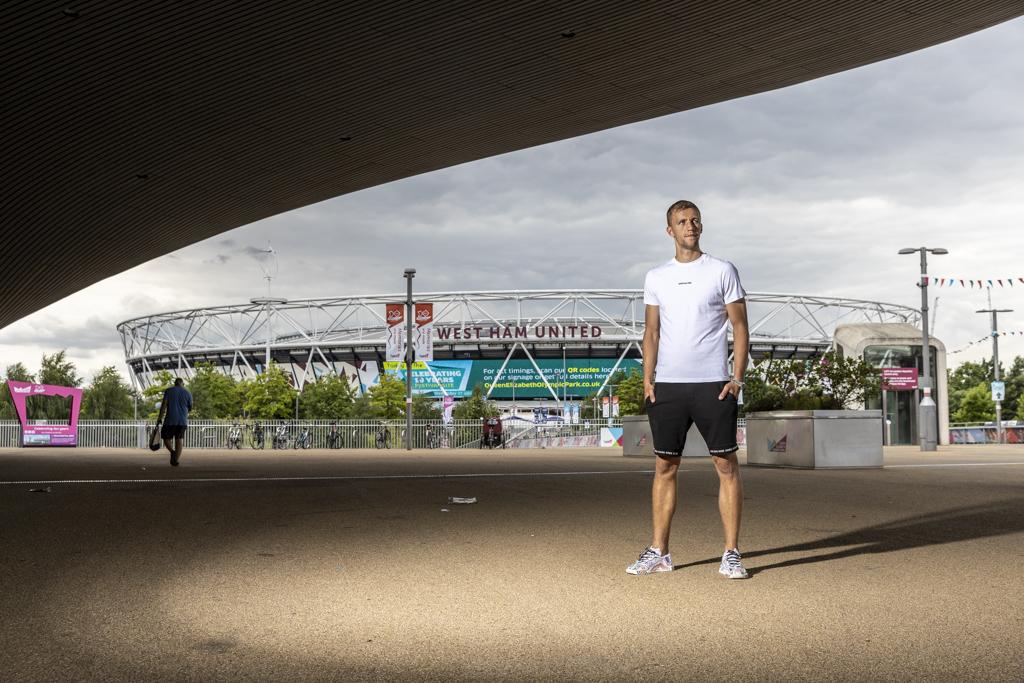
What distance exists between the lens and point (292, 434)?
43562 mm

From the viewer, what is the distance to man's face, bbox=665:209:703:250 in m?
4.81

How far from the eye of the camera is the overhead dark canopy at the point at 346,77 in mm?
12930

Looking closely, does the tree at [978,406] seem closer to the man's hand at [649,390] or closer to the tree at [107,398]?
the tree at [107,398]

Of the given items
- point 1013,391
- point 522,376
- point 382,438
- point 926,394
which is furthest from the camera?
point 522,376

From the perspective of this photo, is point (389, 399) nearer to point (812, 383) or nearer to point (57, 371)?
point (57, 371)

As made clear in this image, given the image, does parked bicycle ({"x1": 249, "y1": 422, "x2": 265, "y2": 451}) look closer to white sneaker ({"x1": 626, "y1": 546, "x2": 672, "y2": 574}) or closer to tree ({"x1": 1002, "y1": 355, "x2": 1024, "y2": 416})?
white sneaker ({"x1": 626, "y1": 546, "x2": 672, "y2": 574})

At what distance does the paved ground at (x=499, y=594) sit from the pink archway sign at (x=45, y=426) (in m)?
31.8

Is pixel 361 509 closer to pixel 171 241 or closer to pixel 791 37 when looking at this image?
pixel 791 37

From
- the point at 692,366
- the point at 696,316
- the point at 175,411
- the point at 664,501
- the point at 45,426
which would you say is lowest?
the point at 45,426

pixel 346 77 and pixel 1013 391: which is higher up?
pixel 346 77

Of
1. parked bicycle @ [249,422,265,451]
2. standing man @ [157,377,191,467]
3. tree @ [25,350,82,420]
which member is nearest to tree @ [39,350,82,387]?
tree @ [25,350,82,420]

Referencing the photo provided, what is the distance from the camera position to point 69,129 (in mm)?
16000

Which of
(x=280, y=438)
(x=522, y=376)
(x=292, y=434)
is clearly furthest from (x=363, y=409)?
(x=522, y=376)

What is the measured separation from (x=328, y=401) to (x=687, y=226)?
194 ft
